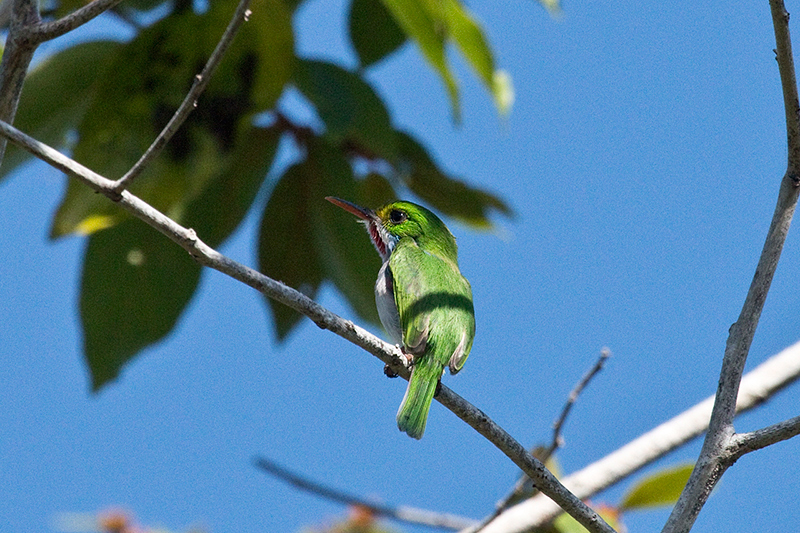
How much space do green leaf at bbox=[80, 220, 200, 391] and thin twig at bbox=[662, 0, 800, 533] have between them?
2.80m

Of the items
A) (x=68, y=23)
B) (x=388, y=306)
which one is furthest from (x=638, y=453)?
(x=68, y=23)

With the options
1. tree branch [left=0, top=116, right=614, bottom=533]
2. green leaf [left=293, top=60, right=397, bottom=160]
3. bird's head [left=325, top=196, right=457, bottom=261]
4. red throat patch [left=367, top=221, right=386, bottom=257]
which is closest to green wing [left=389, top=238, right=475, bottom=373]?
bird's head [left=325, top=196, right=457, bottom=261]

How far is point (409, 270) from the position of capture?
3844 millimetres

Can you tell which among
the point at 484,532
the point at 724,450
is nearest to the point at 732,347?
the point at 724,450

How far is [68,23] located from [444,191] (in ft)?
8.27

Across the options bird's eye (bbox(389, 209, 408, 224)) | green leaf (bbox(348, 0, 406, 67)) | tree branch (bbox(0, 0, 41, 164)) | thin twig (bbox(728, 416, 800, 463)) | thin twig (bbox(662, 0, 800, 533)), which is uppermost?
green leaf (bbox(348, 0, 406, 67))

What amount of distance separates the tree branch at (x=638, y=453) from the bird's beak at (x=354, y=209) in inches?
63.1

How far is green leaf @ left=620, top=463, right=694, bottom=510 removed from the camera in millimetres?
3881

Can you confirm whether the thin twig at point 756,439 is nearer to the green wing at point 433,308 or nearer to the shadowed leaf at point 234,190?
the green wing at point 433,308

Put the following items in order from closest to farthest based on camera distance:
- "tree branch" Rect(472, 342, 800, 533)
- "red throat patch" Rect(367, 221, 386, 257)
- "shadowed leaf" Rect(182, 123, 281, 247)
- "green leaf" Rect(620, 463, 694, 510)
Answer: "tree branch" Rect(472, 342, 800, 533) < "green leaf" Rect(620, 463, 694, 510) < "shadowed leaf" Rect(182, 123, 281, 247) < "red throat patch" Rect(367, 221, 386, 257)

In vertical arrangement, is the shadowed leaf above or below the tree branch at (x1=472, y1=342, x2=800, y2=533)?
above

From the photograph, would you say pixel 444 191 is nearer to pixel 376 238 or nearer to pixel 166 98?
pixel 376 238

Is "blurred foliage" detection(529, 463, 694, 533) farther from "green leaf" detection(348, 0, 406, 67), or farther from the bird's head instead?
"green leaf" detection(348, 0, 406, 67)

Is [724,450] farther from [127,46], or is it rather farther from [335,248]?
[127,46]
